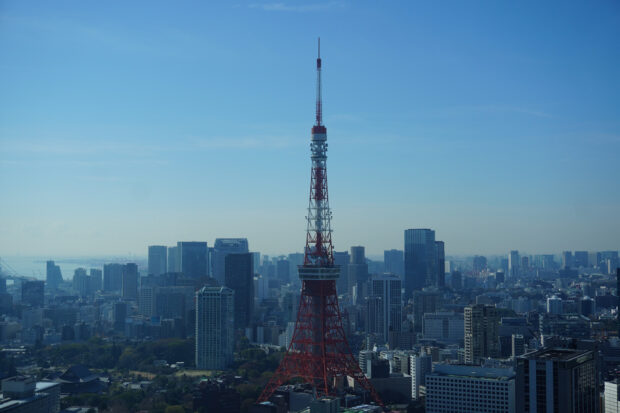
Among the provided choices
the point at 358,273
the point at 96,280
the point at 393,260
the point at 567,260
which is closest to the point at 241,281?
the point at 358,273

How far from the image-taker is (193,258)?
1512 inches

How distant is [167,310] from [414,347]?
11.5 m

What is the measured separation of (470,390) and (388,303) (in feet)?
55.8

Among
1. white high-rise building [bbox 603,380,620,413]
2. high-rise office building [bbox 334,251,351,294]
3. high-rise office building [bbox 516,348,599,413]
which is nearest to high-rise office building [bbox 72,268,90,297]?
high-rise office building [bbox 334,251,351,294]

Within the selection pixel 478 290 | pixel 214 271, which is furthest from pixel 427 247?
pixel 214 271

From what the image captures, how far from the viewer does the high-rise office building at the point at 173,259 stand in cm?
3995

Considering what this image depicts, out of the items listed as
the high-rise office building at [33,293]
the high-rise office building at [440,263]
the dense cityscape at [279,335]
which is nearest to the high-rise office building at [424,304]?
the dense cityscape at [279,335]

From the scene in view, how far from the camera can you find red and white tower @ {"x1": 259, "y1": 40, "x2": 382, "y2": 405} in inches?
593

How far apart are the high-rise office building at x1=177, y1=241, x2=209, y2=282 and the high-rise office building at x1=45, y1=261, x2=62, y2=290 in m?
6.03

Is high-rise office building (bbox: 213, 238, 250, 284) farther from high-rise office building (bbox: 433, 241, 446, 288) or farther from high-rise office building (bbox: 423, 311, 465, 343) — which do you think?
high-rise office building (bbox: 423, 311, 465, 343)

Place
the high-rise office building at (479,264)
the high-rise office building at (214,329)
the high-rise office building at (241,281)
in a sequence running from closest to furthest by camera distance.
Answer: the high-rise office building at (214,329), the high-rise office building at (241,281), the high-rise office building at (479,264)

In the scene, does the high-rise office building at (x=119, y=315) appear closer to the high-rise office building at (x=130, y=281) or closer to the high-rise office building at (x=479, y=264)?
the high-rise office building at (x=130, y=281)

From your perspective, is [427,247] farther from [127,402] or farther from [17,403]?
[17,403]

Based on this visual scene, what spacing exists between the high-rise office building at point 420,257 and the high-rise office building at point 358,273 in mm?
2387
